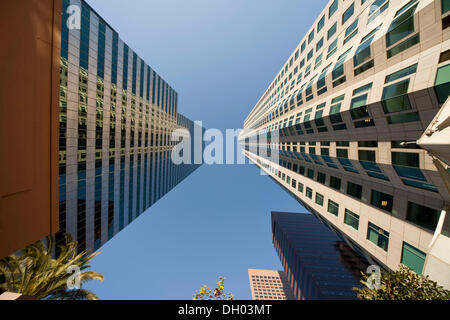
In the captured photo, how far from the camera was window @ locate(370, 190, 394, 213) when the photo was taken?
15476mm

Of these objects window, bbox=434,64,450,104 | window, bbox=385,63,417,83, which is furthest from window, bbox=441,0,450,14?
window, bbox=434,64,450,104

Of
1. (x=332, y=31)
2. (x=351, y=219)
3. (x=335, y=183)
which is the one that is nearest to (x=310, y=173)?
(x=335, y=183)

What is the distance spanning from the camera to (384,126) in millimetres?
14633

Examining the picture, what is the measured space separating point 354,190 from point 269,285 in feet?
538

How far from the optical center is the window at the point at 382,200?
15476 mm

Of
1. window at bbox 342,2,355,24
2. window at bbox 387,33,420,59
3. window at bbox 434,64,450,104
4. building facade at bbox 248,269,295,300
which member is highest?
window at bbox 342,2,355,24

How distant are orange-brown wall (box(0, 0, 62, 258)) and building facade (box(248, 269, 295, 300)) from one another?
168 metres

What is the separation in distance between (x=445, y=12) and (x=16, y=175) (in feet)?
84.7

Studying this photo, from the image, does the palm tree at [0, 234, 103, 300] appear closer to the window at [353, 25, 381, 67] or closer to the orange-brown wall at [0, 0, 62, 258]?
the orange-brown wall at [0, 0, 62, 258]

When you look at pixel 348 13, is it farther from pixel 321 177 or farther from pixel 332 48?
pixel 321 177

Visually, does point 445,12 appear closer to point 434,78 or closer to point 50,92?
point 434,78

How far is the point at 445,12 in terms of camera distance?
10648mm
